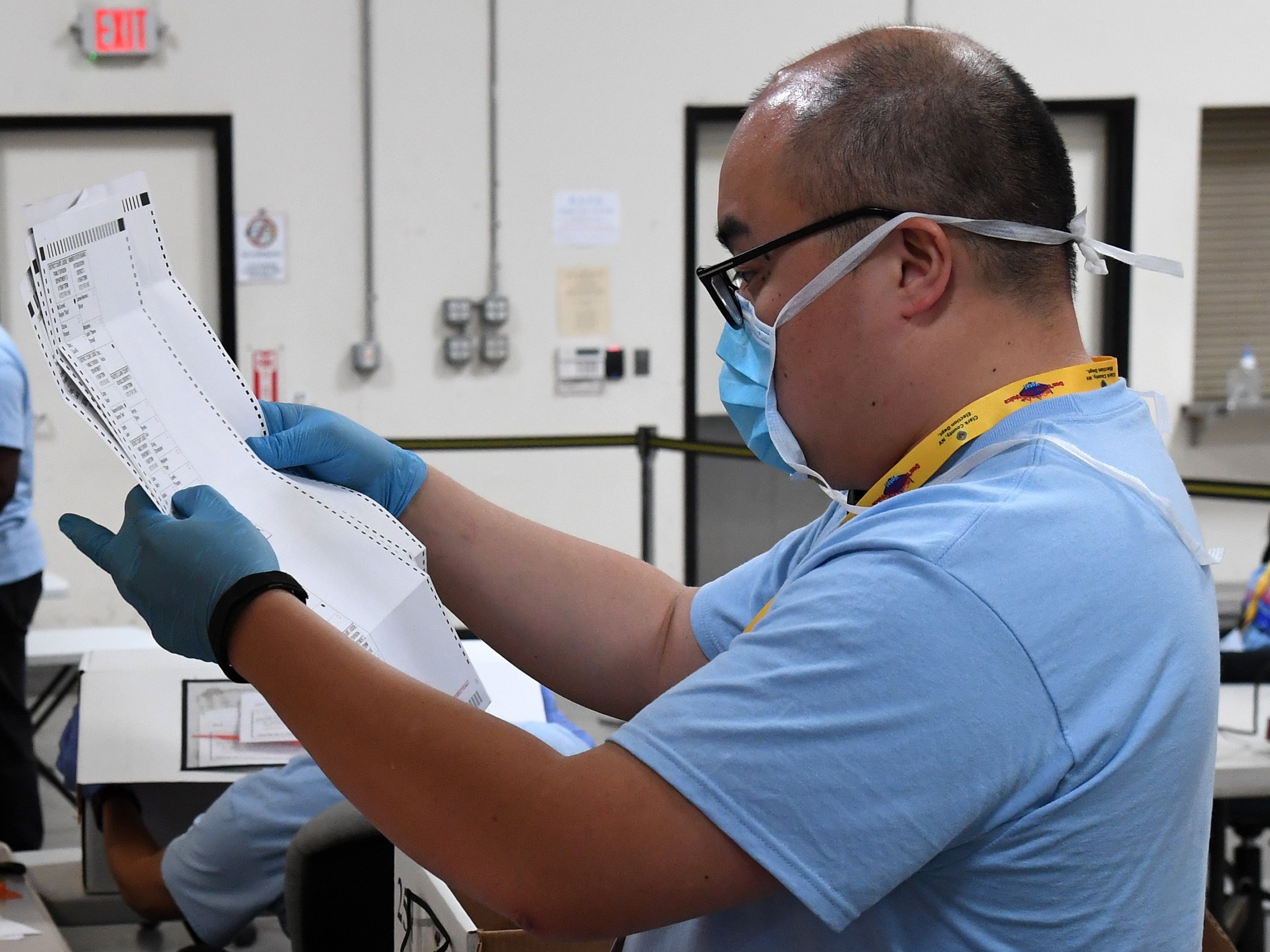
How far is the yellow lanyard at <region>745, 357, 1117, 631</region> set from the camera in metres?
0.75

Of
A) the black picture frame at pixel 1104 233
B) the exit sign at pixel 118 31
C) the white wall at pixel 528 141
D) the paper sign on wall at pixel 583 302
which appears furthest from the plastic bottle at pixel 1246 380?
the exit sign at pixel 118 31

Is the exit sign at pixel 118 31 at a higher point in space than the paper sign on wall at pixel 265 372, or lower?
higher

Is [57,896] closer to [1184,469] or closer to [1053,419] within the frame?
[1053,419]

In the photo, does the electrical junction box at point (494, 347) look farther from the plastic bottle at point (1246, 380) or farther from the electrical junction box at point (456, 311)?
the plastic bottle at point (1246, 380)

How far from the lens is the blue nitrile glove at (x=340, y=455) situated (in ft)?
3.47

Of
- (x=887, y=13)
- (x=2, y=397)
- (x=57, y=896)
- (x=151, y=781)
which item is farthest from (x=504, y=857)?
(x=887, y=13)

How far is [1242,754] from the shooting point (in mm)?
2014

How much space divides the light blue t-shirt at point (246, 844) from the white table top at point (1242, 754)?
3.38ft

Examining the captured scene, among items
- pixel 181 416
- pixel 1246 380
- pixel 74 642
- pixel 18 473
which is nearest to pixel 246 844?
pixel 181 416

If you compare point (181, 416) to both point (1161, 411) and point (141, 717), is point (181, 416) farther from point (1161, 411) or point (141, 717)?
point (141, 717)

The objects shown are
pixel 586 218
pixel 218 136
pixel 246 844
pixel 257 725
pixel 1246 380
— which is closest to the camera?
pixel 246 844

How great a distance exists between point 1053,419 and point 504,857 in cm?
41

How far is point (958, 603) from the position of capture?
24.9 inches

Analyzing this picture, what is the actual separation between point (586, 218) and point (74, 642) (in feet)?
8.26
